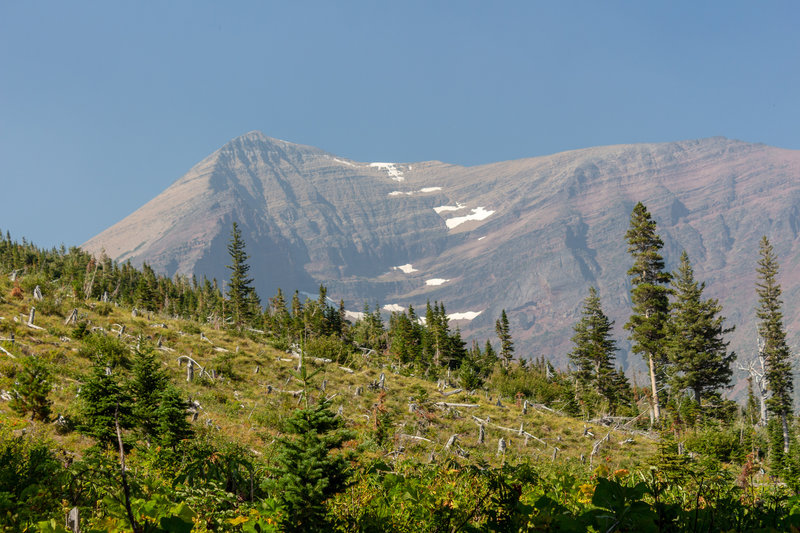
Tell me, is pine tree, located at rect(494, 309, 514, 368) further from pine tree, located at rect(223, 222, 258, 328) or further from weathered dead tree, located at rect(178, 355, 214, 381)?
weathered dead tree, located at rect(178, 355, 214, 381)

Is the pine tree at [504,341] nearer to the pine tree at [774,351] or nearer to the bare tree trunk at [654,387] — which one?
the pine tree at [774,351]

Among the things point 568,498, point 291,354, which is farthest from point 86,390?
point 291,354

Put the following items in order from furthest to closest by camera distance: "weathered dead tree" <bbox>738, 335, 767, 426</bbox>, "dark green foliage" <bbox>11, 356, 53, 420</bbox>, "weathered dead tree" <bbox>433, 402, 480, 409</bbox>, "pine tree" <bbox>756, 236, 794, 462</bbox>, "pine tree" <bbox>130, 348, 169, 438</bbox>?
"pine tree" <bbox>756, 236, 794, 462</bbox> → "weathered dead tree" <bbox>738, 335, 767, 426</bbox> → "weathered dead tree" <bbox>433, 402, 480, 409</bbox> → "dark green foliage" <bbox>11, 356, 53, 420</bbox> → "pine tree" <bbox>130, 348, 169, 438</bbox>

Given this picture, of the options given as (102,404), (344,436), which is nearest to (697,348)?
(344,436)

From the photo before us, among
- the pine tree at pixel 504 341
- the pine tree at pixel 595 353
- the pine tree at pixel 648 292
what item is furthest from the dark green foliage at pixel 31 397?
the pine tree at pixel 504 341

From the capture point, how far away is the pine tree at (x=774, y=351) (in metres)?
48.0

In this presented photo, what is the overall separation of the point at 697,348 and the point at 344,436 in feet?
156

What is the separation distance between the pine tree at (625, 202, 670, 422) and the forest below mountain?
180 mm

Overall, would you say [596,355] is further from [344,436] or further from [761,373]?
[344,436]

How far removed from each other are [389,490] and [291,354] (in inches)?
1033

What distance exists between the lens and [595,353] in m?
58.1

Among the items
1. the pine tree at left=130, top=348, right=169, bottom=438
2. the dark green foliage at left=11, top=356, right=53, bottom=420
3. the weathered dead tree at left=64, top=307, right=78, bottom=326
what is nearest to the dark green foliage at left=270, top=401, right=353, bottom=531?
the pine tree at left=130, top=348, right=169, bottom=438

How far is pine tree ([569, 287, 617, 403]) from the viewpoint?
187 ft

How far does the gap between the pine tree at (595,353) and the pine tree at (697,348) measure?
12699mm
